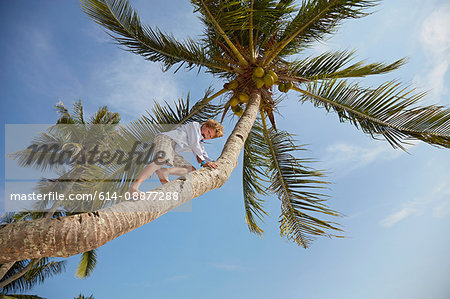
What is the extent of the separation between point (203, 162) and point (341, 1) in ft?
12.2

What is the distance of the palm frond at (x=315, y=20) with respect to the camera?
450cm

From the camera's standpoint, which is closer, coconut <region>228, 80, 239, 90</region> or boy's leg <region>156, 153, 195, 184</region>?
boy's leg <region>156, 153, 195, 184</region>

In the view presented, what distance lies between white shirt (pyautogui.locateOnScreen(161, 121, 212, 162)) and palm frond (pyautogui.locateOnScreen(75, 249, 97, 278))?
9341 millimetres

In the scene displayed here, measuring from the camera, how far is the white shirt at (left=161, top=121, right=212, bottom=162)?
276cm

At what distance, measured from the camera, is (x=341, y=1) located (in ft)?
14.5

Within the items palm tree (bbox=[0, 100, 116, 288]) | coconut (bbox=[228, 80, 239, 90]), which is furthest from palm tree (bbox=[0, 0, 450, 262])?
palm tree (bbox=[0, 100, 116, 288])

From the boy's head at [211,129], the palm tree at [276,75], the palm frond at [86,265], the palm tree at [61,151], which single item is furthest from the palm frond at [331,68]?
the palm frond at [86,265]

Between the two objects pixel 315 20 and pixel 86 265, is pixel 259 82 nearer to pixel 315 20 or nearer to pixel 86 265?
pixel 315 20

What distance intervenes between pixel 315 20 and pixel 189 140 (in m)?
3.57

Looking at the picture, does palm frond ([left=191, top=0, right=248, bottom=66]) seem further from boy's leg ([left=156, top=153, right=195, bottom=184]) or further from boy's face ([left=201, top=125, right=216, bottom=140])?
boy's leg ([left=156, top=153, right=195, bottom=184])

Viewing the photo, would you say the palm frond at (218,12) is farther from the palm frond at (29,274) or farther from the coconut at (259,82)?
the palm frond at (29,274)

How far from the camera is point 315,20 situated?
190 inches

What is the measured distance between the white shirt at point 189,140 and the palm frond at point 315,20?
2903 millimetres

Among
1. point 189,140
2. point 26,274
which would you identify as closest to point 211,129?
point 189,140
